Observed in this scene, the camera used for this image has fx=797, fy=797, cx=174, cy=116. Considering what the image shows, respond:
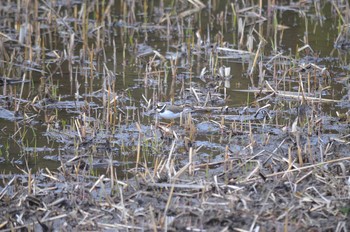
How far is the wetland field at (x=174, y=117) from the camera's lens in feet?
19.4

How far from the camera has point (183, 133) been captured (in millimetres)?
7734

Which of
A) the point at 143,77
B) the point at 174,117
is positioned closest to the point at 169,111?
the point at 174,117

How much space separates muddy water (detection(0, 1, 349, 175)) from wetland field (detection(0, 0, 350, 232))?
0.08 feet

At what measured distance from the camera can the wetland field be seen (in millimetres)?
5922

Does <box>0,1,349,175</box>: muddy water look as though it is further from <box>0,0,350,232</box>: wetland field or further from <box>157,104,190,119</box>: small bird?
<box>157,104,190,119</box>: small bird

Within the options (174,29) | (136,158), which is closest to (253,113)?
(136,158)

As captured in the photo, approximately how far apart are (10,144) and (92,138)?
82 cm

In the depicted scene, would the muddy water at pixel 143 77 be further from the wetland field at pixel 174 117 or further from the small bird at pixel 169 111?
the small bird at pixel 169 111

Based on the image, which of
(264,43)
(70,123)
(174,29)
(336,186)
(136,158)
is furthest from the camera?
(174,29)

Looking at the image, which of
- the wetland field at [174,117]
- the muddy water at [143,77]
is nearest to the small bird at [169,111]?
the wetland field at [174,117]

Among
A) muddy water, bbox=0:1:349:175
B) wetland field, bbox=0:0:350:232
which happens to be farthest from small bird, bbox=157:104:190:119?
muddy water, bbox=0:1:349:175

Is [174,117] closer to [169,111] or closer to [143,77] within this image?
[169,111]

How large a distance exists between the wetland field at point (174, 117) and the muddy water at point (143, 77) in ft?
0.08

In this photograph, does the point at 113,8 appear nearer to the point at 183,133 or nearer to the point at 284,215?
the point at 183,133
